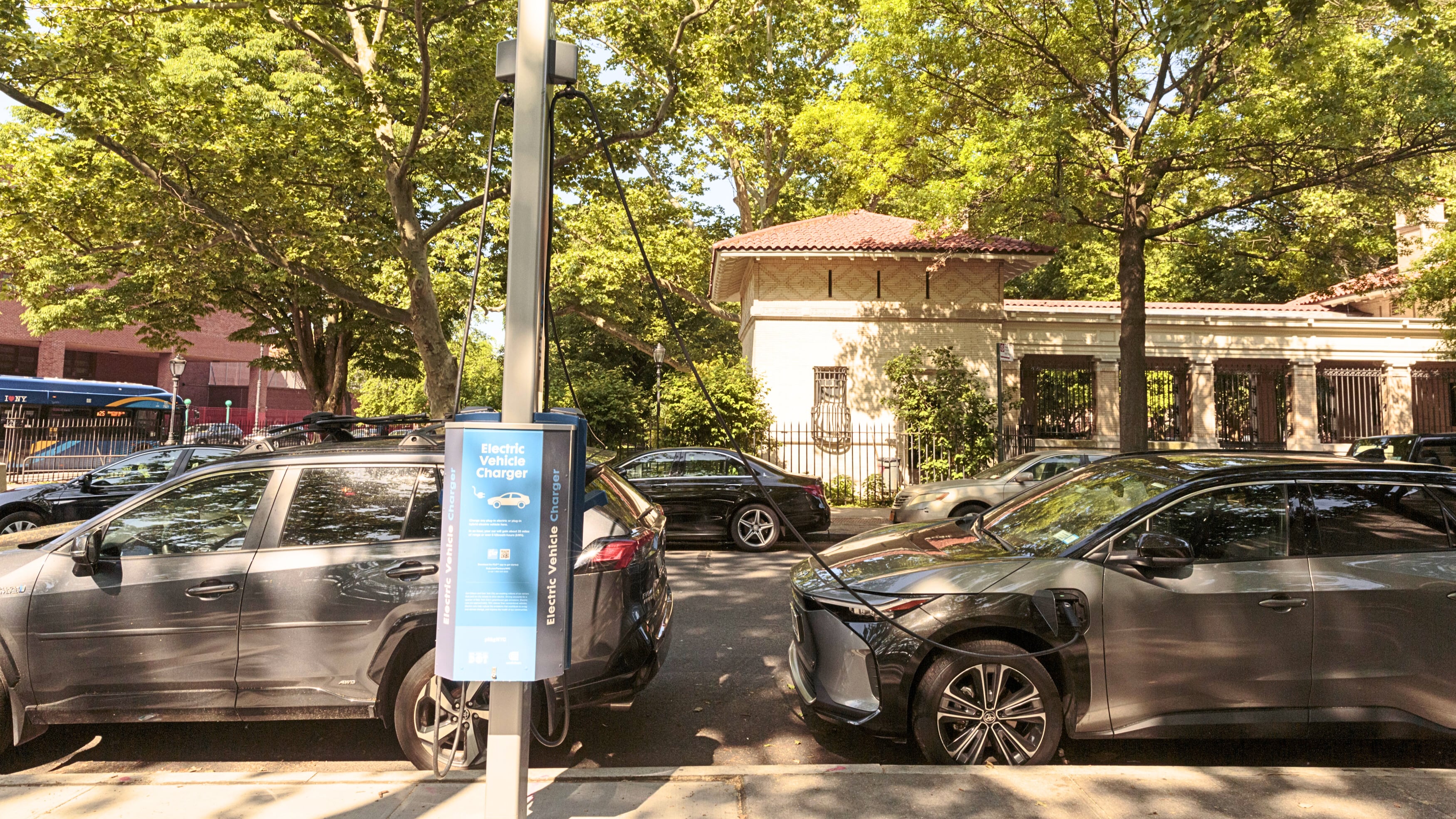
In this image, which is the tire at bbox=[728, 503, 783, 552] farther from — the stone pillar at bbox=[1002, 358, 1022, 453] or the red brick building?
the red brick building

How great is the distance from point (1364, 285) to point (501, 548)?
2644 cm

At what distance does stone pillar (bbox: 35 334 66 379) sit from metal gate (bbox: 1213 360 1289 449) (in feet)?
163

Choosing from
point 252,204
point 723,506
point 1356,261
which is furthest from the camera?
point 1356,261

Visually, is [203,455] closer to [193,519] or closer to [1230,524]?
[193,519]

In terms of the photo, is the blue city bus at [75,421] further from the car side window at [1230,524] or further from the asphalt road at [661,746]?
the car side window at [1230,524]

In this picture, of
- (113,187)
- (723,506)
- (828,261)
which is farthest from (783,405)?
(113,187)

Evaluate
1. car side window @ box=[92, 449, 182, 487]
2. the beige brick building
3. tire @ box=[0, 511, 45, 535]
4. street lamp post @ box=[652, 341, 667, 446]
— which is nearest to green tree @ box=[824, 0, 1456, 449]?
the beige brick building

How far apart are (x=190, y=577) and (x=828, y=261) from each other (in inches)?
664

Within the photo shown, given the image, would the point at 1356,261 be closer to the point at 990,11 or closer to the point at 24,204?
the point at 990,11

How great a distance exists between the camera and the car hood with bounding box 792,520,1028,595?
4.26 metres

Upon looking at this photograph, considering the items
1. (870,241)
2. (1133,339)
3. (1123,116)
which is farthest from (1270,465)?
(870,241)

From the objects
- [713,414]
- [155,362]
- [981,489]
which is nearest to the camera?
[981,489]

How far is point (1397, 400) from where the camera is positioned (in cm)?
2227

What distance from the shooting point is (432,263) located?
26.3 metres
